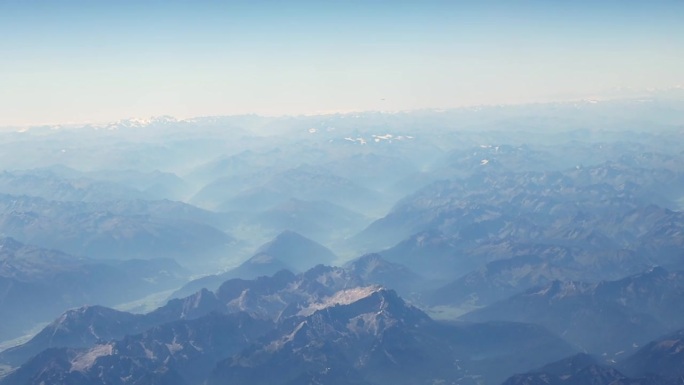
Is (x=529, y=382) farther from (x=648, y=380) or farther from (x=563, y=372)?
(x=648, y=380)

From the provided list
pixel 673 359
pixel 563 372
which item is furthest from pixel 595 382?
pixel 673 359

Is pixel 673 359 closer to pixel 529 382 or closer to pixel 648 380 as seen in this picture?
pixel 648 380

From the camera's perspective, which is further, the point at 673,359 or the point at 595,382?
the point at 673,359

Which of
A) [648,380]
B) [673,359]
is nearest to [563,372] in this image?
[648,380]

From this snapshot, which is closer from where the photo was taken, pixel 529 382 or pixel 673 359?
pixel 529 382

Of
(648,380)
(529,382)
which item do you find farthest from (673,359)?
(529,382)
